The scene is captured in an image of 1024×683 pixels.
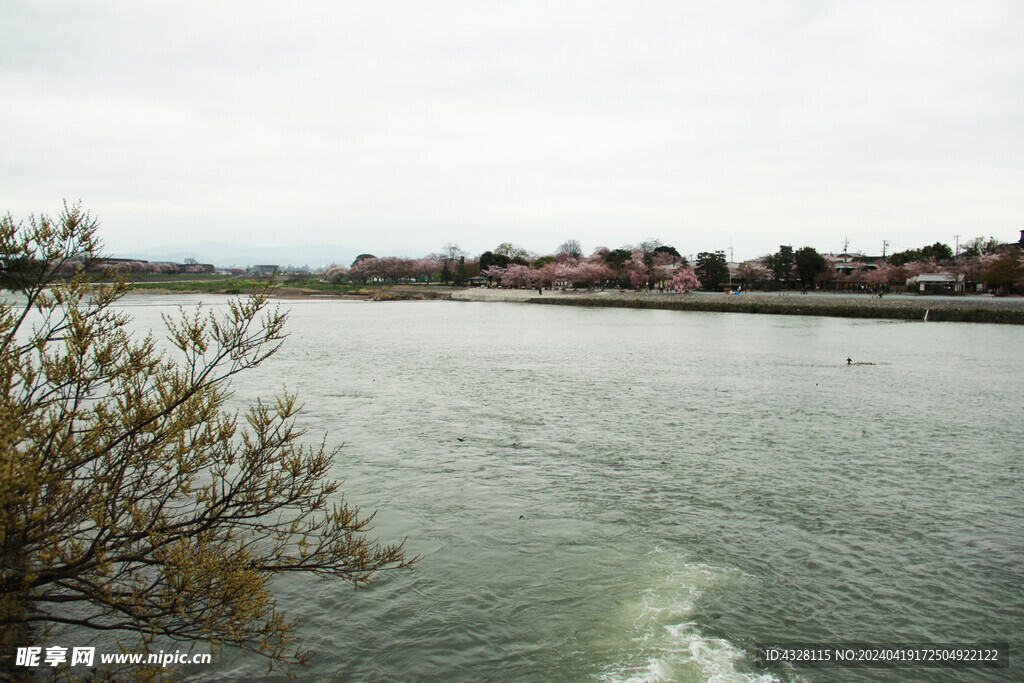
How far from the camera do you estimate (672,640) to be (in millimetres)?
8992

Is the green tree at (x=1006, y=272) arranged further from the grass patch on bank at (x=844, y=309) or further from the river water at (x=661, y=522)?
the river water at (x=661, y=522)

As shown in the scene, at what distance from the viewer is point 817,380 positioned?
31.7m

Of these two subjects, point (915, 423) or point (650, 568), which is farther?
point (915, 423)

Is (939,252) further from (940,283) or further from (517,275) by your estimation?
(517,275)

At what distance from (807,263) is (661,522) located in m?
120

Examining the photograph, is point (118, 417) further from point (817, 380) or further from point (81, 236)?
point (817, 380)

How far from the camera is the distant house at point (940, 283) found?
104375 mm

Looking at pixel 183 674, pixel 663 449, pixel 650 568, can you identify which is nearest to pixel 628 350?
pixel 663 449

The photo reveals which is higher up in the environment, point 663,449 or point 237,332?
point 237,332

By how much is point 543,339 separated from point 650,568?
41.3m

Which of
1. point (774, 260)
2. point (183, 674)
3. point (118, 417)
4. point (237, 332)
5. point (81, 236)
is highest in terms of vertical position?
point (774, 260)

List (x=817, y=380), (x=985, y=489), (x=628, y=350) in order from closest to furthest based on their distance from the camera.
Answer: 1. (x=985, y=489)
2. (x=817, y=380)
3. (x=628, y=350)

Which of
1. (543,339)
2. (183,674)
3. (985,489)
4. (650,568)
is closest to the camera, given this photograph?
(183,674)

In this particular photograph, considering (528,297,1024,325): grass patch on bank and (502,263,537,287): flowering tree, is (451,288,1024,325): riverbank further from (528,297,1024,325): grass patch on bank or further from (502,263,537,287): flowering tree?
(502,263,537,287): flowering tree
